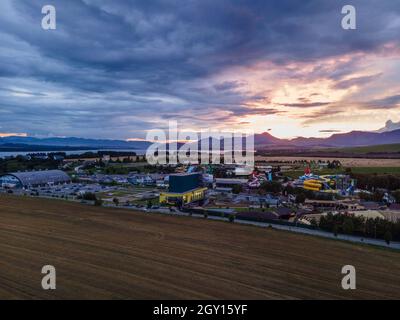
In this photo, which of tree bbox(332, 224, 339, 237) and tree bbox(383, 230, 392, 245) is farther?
tree bbox(332, 224, 339, 237)

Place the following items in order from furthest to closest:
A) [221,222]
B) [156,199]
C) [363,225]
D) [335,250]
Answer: [156,199] < [221,222] < [363,225] < [335,250]

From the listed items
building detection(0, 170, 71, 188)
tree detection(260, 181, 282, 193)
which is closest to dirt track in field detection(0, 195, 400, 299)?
tree detection(260, 181, 282, 193)

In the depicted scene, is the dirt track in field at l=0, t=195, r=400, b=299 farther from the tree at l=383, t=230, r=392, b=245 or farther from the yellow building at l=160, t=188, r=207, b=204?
the yellow building at l=160, t=188, r=207, b=204

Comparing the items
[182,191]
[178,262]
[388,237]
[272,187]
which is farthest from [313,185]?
[178,262]

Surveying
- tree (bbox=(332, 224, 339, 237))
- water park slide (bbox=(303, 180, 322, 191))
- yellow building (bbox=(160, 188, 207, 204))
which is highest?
water park slide (bbox=(303, 180, 322, 191))

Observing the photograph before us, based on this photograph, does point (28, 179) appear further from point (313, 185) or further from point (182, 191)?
point (313, 185)
